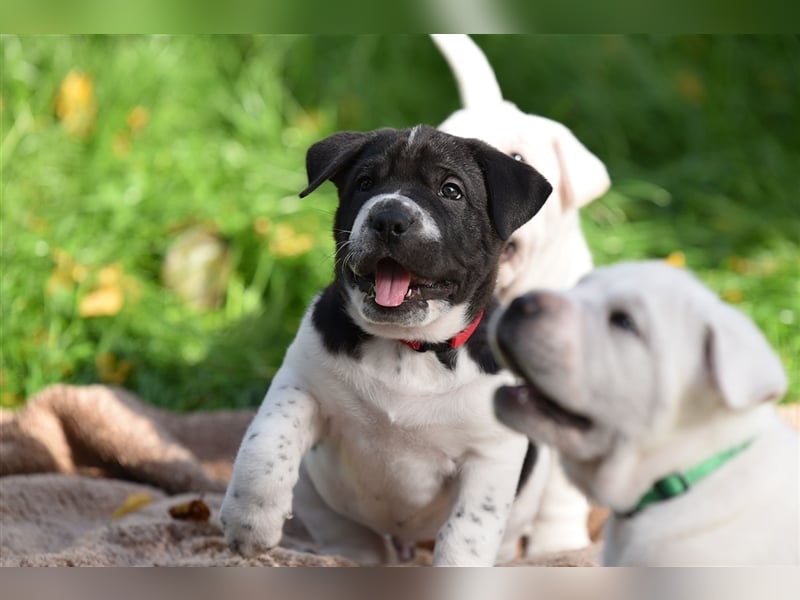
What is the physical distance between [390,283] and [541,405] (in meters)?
0.74

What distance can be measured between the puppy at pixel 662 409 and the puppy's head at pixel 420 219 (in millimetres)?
587

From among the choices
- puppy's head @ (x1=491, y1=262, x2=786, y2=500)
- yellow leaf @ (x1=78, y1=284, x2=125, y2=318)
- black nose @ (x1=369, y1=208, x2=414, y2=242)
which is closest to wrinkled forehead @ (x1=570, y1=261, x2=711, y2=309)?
puppy's head @ (x1=491, y1=262, x2=786, y2=500)

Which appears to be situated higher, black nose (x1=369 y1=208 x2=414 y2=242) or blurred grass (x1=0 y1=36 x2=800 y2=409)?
black nose (x1=369 y1=208 x2=414 y2=242)

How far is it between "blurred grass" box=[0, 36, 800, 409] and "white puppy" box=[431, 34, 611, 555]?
1.79 metres

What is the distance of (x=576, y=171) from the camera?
12.8 feet

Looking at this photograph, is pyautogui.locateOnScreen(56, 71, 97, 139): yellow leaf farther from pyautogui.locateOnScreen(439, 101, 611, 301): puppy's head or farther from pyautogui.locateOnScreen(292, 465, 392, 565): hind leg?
pyautogui.locateOnScreen(292, 465, 392, 565): hind leg

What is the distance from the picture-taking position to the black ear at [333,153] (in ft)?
10.2

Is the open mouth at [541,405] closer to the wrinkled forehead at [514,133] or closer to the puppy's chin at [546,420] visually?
the puppy's chin at [546,420]

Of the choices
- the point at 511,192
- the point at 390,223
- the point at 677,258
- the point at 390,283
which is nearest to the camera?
the point at 390,223

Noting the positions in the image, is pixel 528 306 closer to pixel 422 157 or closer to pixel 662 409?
pixel 662 409

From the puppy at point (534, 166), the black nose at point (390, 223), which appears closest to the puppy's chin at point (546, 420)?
the black nose at point (390, 223)

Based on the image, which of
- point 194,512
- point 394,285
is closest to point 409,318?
point 394,285

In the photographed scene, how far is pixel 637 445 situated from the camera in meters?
2.27

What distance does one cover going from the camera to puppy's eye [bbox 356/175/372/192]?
3.09 m
